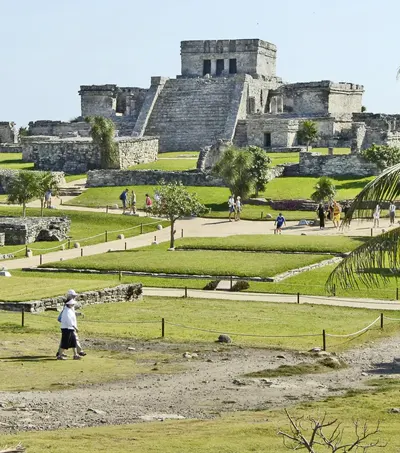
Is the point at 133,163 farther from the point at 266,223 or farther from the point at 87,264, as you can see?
the point at 87,264

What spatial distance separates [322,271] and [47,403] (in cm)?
2235

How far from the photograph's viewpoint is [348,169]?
218ft

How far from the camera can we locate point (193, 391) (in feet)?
71.9

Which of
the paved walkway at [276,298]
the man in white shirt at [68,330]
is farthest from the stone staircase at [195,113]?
the man in white shirt at [68,330]

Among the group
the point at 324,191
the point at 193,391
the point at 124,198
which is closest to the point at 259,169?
the point at 324,191

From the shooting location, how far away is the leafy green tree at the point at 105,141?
69.4 m

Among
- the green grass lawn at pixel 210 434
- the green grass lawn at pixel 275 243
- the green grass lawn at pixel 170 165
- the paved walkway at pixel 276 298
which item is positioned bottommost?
the paved walkway at pixel 276 298

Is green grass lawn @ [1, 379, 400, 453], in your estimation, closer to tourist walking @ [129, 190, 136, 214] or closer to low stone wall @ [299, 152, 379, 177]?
tourist walking @ [129, 190, 136, 214]

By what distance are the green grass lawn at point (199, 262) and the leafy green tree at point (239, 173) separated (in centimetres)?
1358

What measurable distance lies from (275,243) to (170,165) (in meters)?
24.2

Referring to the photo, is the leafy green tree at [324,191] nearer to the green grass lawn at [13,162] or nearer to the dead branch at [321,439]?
the green grass lawn at [13,162]

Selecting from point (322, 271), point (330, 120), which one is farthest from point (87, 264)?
point (330, 120)

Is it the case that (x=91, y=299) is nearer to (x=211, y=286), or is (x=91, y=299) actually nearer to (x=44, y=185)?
(x=211, y=286)

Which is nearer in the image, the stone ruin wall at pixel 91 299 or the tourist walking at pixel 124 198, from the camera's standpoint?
the stone ruin wall at pixel 91 299
